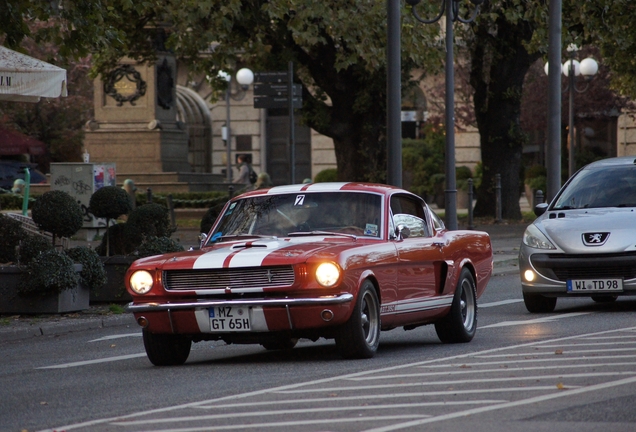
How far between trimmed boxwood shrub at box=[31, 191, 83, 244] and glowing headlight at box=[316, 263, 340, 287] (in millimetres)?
6845

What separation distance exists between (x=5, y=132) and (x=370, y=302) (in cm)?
4839

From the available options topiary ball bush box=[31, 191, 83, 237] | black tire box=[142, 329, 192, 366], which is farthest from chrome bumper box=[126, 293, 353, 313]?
topiary ball bush box=[31, 191, 83, 237]

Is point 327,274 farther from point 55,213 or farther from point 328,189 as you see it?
point 55,213

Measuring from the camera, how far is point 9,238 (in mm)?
15617

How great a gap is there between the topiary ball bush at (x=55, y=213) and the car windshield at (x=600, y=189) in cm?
557

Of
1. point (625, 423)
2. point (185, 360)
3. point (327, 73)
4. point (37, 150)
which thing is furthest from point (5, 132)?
point (625, 423)

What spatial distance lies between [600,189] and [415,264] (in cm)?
469

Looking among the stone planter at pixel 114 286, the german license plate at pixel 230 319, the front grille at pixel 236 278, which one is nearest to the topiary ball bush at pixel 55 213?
the stone planter at pixel 114 286

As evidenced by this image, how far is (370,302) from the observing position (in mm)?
10555

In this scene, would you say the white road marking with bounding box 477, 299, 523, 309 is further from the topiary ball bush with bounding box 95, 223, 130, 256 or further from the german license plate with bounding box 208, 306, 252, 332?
the german license plate with bounding box 208, 306, 252, 332

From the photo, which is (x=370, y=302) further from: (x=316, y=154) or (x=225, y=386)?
(x=316, y=154)

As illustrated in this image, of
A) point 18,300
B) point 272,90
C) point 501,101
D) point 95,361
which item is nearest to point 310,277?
point 95,361

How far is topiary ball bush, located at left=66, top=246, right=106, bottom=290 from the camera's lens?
15.7m

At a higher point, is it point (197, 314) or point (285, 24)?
point (285, 24)
